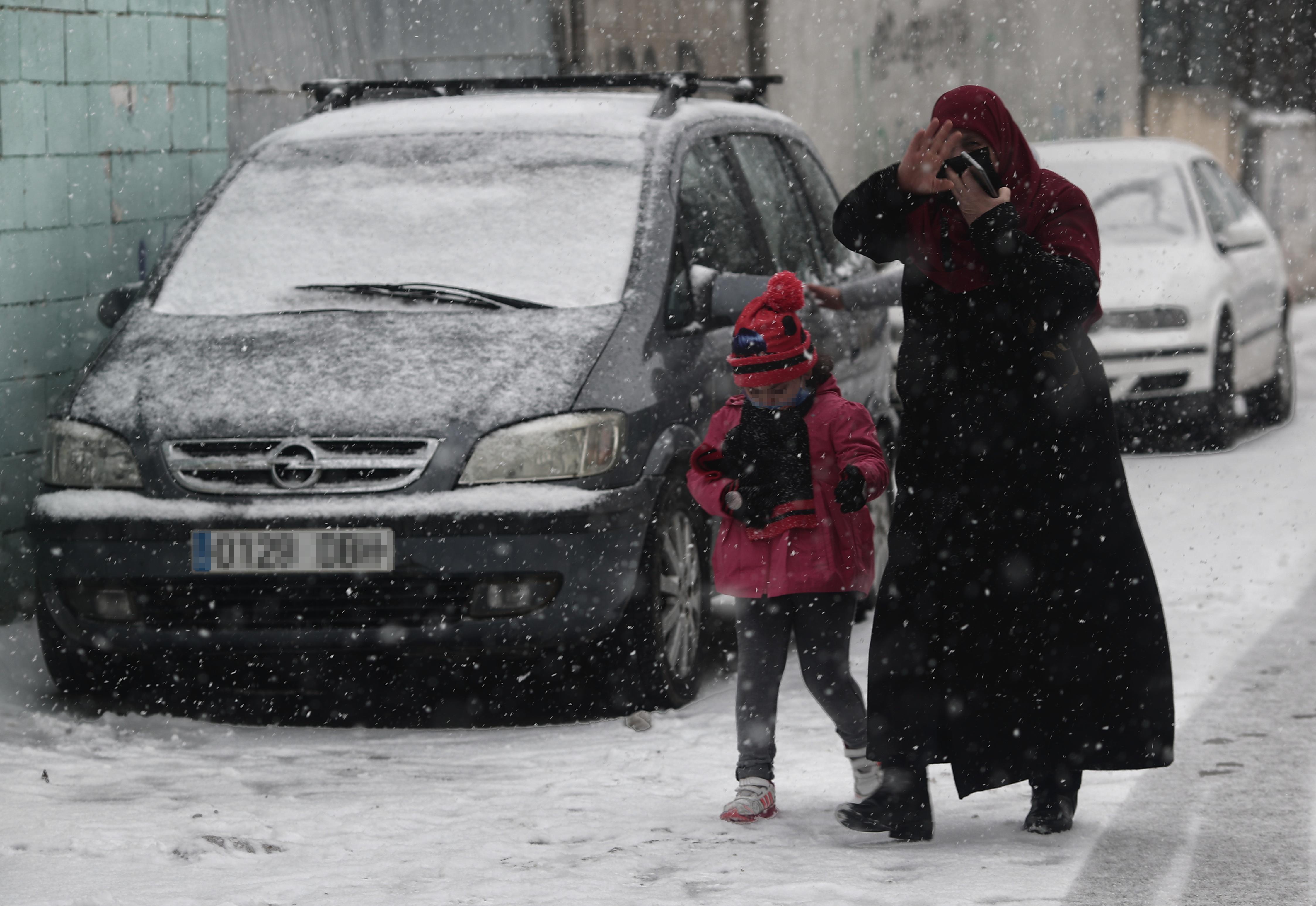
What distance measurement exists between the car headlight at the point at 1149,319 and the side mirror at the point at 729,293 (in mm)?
6142

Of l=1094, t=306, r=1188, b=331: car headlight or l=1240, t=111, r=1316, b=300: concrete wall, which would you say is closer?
l=1094, t=306, r=1188, b=331: car headlight

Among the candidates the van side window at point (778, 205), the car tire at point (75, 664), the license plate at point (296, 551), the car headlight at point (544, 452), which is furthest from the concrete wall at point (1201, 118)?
the license plate at point (296, 551)

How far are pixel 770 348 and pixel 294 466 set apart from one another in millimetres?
1628

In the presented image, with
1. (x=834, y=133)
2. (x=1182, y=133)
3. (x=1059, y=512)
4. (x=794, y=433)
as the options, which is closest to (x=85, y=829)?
(x=794, y=433)

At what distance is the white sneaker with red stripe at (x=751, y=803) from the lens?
5.26 meters

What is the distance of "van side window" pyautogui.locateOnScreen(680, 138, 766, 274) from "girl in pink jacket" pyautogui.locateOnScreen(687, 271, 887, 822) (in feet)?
5.96

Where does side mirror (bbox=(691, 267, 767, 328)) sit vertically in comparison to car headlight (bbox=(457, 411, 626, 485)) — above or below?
above

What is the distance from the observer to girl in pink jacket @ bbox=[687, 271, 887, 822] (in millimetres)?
5242

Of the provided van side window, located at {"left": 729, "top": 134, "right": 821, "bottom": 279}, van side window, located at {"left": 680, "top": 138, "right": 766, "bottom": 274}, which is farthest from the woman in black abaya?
van side window, located at {"left": 729, "top": 134, "right": 821, "bottom": 279}

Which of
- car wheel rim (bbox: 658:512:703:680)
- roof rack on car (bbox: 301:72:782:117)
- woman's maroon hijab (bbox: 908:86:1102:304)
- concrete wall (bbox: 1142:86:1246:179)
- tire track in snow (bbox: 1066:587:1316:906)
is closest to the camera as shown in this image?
tire track in snow (bbox: 1066:587:1316:906)

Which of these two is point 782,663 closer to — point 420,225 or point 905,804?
point 905,804

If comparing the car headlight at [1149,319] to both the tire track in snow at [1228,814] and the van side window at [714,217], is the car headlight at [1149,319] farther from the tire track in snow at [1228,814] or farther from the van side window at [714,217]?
the tire track in snow at [1228,814]

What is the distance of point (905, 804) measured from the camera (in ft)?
16.5

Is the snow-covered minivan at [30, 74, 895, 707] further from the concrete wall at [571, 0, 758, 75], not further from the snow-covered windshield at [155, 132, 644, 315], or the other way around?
the concrete wall at [571, 0, 758, 75]
